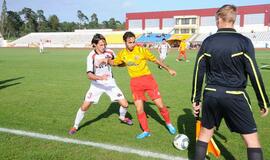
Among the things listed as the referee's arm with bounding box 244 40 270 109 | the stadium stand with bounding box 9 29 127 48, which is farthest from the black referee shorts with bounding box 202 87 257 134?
the stadium stand with bounding box 9 29 127 48

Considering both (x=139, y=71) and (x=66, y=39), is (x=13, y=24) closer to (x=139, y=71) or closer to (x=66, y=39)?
(x=66, y=39)

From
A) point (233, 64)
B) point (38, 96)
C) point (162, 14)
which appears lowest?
point (38, 96)

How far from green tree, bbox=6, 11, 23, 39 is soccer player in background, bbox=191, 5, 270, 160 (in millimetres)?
120360

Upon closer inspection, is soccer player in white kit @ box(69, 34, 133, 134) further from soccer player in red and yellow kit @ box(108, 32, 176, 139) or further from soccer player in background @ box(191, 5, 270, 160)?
soccer player in background @ box(191, 5, 270, 160)

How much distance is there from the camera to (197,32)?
83.4 metres

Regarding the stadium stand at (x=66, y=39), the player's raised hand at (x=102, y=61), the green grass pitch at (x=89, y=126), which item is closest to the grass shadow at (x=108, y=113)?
the green grass pitch at (x=89, y=126)

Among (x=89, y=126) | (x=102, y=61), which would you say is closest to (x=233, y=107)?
(x=102, y=61)

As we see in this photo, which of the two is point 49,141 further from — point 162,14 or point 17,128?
point 162,14

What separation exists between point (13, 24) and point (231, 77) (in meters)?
126

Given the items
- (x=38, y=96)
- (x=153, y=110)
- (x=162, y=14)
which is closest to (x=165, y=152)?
(x=153, y=110)

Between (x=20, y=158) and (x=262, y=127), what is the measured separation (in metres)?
4.51

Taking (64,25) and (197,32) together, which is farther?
(64,25)

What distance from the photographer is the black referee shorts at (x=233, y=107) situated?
138 inches

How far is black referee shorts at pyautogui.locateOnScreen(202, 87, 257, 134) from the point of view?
3.50 meters
